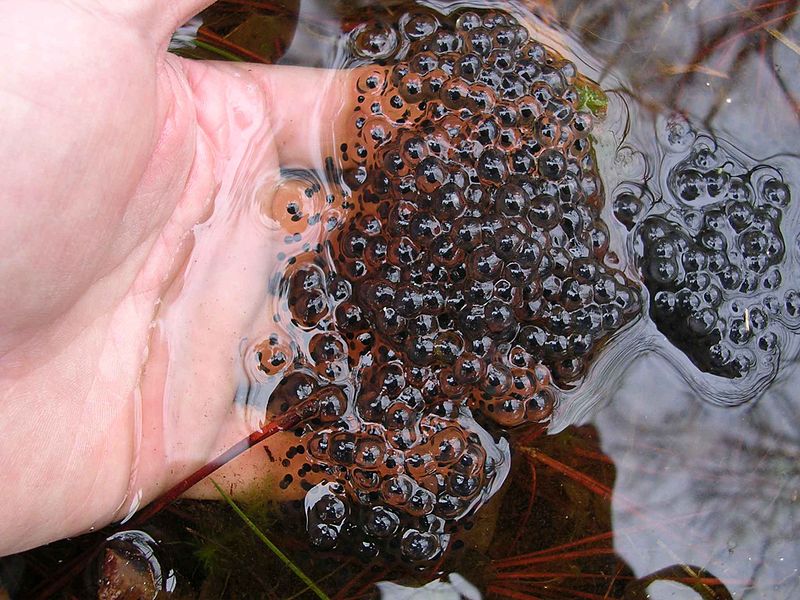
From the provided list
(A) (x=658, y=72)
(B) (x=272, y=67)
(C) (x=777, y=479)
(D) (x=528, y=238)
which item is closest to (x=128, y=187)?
(B) (x=272, y=67)

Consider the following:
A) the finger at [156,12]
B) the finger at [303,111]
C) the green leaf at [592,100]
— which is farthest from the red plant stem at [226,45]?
the green leaf at [592,100]

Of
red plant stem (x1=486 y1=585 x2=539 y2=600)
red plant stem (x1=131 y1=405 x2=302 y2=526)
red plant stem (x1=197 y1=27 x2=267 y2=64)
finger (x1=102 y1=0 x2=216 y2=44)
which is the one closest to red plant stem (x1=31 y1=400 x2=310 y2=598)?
red plant stem (x1=131 y1=405 x2=302 y2=526)

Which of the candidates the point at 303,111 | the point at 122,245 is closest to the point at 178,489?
the point at 122,245

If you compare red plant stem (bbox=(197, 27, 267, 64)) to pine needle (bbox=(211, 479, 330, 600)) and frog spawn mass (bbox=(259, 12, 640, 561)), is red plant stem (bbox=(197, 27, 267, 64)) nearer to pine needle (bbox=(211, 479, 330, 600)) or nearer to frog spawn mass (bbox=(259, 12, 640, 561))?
frog spawn mass (bbox=(259, 12, 640, 561))

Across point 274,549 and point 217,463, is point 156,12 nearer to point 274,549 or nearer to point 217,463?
point 217,463

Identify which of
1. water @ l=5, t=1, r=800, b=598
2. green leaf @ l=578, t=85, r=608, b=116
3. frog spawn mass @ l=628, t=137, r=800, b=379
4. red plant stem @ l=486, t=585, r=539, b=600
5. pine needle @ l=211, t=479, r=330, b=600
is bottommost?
pine needle @ l=211, t=479, r=330, b=600

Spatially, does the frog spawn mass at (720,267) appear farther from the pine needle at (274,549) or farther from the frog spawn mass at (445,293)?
the pine needle at (274,549)

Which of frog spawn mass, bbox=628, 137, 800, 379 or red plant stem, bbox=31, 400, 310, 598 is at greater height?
frog spawn mass, bbox=628, 137, 800, 379
